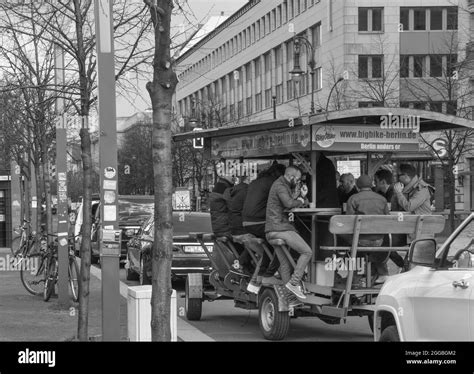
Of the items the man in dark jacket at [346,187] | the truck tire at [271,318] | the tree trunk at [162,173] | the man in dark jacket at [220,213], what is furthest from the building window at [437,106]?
the tree trunk at [162,173]

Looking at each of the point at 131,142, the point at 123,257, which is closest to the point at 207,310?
the point at 123,257

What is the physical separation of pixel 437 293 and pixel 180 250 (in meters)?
12.4

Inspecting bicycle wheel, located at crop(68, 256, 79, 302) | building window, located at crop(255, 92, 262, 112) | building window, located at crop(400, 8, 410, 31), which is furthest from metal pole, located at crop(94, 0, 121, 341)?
building window, located at crop(255, 92, 262, 112)

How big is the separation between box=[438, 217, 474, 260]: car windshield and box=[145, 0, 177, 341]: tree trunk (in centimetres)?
239

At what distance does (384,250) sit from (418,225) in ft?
1.78

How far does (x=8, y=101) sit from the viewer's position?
21.5 meters

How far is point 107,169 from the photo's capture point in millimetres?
9000

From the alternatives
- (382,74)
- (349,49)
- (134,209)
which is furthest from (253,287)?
(349,49)

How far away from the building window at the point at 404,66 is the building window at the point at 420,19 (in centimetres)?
439

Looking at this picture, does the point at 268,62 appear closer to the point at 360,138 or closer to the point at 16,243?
the point at 16,243

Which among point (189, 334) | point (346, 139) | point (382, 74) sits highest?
point (382, 74)

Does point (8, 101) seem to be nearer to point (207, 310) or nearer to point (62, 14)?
point (207, 310)

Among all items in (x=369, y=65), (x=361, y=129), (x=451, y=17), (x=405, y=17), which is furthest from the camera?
(x=405, y=17)

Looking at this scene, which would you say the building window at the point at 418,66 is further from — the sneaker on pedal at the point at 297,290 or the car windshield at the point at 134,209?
the sneaker on pedal at the point at 297,290
